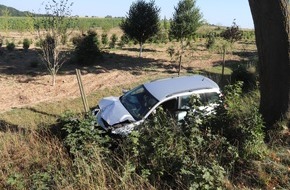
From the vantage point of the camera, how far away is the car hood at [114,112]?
711 cm

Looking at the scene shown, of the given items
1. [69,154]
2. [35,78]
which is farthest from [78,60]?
[69,154]

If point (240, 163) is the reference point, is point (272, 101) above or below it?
above

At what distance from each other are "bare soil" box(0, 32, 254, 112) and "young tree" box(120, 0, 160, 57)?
1.40 m

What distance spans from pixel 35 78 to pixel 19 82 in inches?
33.1

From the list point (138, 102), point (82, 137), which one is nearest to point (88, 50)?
point (138, 102)

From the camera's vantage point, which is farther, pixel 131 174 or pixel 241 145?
pixel 241 145

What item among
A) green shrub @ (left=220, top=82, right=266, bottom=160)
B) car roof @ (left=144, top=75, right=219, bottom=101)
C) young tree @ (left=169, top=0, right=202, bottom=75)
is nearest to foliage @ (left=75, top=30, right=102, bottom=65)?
young tree @ (left=169, top=0, right=202, bottom=75)

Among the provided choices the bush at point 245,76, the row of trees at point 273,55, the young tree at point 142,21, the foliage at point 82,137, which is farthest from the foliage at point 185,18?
the foliage at point 82,137

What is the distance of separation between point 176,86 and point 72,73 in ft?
32.1

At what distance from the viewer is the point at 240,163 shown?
4.57 meters

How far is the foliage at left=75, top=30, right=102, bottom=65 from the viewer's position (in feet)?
60.9

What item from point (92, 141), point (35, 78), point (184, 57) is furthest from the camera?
point (184, 57)

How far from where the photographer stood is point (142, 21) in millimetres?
21656

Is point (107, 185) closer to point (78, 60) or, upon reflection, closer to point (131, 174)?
point (131, 174)
